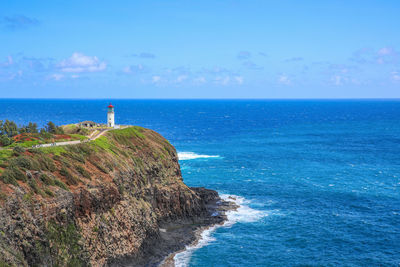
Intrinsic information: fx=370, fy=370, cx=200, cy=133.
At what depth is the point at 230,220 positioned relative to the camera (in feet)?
199

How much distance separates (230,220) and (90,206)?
25.5 meters

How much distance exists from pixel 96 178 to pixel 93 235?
800 centimetres

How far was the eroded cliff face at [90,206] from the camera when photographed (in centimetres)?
3562

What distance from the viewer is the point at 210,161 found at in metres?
104

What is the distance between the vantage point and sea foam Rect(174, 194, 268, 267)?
4784cm

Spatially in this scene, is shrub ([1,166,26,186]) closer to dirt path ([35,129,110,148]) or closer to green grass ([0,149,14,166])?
green grass ([0,149,14,166])

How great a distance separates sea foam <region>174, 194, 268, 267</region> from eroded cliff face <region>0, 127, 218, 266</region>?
2588mm

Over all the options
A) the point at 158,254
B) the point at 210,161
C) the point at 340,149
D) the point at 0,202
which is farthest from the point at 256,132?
the point at 0,202

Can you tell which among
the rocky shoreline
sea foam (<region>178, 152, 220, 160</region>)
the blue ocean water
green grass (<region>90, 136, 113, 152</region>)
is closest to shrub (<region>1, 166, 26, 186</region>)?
the rocky shoreline

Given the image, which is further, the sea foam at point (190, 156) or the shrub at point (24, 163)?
the sea foam at point (190, 156)

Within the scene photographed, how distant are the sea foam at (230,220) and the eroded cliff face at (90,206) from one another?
2.59m

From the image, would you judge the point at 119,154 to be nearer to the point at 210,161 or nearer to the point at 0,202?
the point at 0,202

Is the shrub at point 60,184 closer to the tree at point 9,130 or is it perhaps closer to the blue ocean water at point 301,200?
the blue ocean water at point 301,200

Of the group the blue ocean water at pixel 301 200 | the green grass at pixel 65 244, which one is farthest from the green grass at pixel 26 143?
the blue ocean water at pixel 301 200
